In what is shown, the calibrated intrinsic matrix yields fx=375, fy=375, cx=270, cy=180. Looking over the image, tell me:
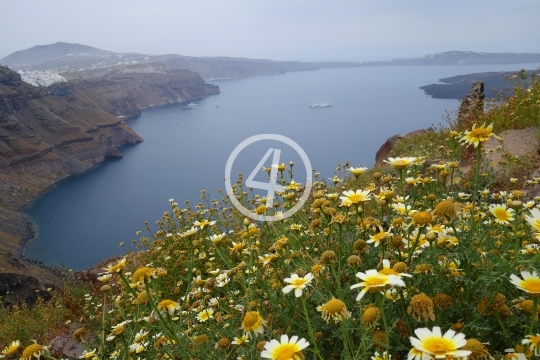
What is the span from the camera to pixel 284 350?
55.4 inches

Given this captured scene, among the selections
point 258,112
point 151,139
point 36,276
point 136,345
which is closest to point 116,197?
point 36,276

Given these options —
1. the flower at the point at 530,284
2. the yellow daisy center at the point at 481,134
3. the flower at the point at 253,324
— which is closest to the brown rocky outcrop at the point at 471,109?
the yellow daisy center at the point at 481,134

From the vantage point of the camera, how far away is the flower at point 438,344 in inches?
42.6

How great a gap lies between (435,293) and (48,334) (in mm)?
6051

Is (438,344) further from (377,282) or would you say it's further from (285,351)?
(285,351)

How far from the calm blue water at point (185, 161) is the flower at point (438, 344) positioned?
116 ft

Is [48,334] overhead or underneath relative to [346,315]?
underneath

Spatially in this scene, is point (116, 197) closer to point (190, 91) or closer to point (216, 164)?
point (216, 164)

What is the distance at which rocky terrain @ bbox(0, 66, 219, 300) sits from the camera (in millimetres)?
62156

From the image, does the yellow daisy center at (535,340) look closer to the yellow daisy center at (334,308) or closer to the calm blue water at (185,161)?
the yellow daisy center at (334,308)

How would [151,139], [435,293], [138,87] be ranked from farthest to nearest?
[138,87], [151,139], [435,293]

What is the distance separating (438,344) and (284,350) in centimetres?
55

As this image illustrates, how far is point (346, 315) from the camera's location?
148cm

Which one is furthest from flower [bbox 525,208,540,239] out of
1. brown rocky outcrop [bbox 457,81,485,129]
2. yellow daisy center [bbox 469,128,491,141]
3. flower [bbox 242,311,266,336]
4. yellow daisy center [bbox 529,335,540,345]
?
brown rocky outcrop [bbox 457,81,485,129]
